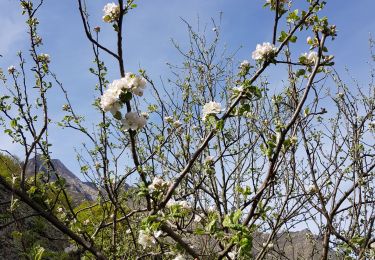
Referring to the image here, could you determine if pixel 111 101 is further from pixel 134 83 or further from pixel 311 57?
pixel 311 57

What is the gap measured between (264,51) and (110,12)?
941mm

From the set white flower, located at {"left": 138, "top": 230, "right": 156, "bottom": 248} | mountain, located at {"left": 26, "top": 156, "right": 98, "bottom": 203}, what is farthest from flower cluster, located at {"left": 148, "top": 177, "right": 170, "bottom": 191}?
mountain, located at {"left": 26, "top": 156, "right": 98, "bottom": 203}

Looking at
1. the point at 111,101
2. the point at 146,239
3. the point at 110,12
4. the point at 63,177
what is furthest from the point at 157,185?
the point at 63,177

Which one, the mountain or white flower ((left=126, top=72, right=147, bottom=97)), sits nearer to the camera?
white flower ((left=126, top=72, right=147, bottom=97))

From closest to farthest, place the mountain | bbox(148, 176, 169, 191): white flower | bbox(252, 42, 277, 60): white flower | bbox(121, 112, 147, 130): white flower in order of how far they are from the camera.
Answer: bbox(121, 112, 147, 130): white flower < bbox(148, 176, 169, 191): white flower < bbox(252, 42, 277, 60): white flower < the mountain

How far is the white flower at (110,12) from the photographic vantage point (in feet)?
6.93

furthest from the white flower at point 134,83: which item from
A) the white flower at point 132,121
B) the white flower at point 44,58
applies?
the white flower at point 44,58

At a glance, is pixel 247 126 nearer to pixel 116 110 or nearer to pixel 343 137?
pixel 343 137

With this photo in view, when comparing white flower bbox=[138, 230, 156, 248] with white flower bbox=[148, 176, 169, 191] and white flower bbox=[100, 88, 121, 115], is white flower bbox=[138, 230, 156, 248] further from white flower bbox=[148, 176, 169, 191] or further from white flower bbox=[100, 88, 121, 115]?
white flower bbox=[100, 88, 121, 115]

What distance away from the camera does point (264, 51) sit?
2293mm

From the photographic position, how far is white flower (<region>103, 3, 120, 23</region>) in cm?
211

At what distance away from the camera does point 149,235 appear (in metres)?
2.11

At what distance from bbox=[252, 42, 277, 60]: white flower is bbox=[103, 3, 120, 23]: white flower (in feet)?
2.80

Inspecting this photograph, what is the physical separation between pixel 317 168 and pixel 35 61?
3.85 meters
